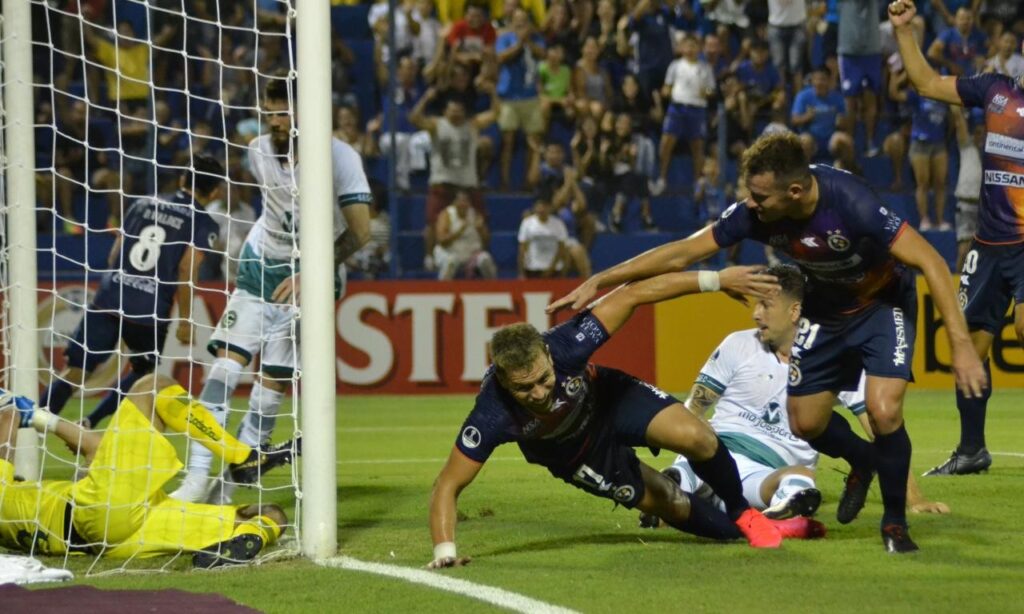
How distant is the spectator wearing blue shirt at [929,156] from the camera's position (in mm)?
16156

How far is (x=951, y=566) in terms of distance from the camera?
562cm

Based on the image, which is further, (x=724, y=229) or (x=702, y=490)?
(x=702, y=490)

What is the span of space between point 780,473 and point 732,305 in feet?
27.0

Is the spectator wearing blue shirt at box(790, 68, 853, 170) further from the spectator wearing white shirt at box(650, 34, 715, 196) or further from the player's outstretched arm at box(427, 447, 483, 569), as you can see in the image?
the player's outstretched arm at box(427, 447, 483, 569)

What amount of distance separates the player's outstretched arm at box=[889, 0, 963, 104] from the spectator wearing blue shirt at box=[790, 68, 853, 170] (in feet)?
28.4

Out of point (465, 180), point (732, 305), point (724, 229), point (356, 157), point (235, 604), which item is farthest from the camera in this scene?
point (465, 180)

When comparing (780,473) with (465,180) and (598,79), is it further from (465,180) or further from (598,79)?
(598,79)

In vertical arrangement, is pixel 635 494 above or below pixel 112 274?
below

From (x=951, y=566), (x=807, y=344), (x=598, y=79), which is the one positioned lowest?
(x=951, y=566)

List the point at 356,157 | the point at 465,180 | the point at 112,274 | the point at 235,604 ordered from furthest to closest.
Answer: the point at 465,180
the point at 112,274
the point at 356,157
the point at 235,604

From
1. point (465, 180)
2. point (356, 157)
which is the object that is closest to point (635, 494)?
point (356, 157)

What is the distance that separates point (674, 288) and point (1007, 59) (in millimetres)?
12145

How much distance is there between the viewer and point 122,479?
20.3 ft

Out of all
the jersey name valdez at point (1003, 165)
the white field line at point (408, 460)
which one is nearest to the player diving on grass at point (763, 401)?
the jersey name valdez at point (1003, 165)
